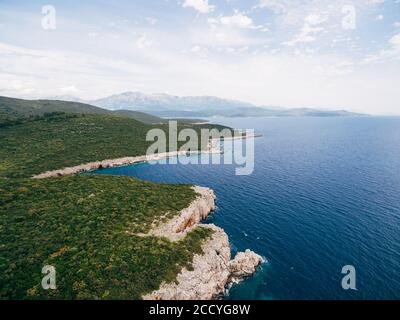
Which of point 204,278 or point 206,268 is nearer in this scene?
point 204,278

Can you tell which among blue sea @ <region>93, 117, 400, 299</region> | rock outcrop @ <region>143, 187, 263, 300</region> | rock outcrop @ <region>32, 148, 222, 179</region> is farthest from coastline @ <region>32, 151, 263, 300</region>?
rock outcrop @ <region>32, 148, 222, 179</region>

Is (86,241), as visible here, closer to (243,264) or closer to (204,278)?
(204,278)

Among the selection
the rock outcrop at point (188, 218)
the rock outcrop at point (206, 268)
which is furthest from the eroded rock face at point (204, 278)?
the rock outcrop at point (188, 218)

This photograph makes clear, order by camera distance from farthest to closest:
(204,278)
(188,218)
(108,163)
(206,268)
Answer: (108,163)
(188,218)
(206,268)
(204,278)

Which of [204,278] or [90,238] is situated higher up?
[90,238]

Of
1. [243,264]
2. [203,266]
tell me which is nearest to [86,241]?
[203,266]

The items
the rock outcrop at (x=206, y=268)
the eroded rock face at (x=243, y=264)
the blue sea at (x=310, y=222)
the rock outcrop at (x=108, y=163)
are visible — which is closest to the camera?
the rock outcrop at (x=206, y=268)

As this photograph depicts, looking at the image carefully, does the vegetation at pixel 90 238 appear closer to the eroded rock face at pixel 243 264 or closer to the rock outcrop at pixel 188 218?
the rock outcrop at pixel 188 218
